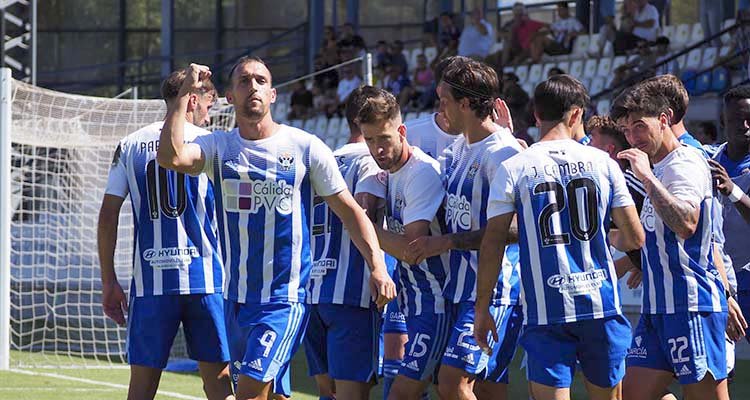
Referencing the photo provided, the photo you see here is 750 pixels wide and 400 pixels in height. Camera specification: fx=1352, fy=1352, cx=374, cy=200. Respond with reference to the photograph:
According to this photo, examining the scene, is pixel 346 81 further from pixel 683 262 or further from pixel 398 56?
pixel 683 262

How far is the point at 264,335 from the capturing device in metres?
6.00

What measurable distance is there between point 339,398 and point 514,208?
152 centimetres

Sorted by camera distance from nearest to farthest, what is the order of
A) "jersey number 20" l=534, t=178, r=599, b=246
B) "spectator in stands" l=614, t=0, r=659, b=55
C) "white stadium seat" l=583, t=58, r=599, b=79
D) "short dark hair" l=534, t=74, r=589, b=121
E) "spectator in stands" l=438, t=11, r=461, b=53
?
1. "jersey number 20" l=534, t=178, r=599, b=246
2. "short dark hair" l=534, t=74, r=589, b=121
3. "spectator in stands" l=614, t=0, r=659, b=55
4. "white stadium seat" l=583, t=58, r=599, b=79
5. "spectator in stands" l=438, t=11, r=461, b=53

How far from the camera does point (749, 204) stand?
680 centimetres

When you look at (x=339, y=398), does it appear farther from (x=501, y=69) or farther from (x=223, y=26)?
(x=223, y=26)

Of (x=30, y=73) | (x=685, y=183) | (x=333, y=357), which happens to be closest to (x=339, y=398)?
(x=333, y=357)

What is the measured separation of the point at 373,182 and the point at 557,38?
522 inches

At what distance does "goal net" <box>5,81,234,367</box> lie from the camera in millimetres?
12297

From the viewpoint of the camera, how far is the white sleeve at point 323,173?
20.0 feet

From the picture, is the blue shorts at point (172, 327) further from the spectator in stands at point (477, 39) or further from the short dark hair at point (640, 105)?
the spectator in stands at point (477, 39)

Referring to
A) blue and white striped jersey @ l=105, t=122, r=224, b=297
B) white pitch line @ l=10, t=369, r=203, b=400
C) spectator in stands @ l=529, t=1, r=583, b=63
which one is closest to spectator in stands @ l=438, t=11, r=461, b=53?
spectator in stands @ l=529, t=1, r=583, b=63

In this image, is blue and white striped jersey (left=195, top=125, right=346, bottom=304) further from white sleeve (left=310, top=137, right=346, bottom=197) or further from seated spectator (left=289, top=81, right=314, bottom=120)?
seated spectator (left=289, top=81, right=314, bottom=120)

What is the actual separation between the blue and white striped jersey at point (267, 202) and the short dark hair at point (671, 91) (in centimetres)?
149

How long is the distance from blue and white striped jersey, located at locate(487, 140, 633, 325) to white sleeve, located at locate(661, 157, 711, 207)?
427 millimetres
